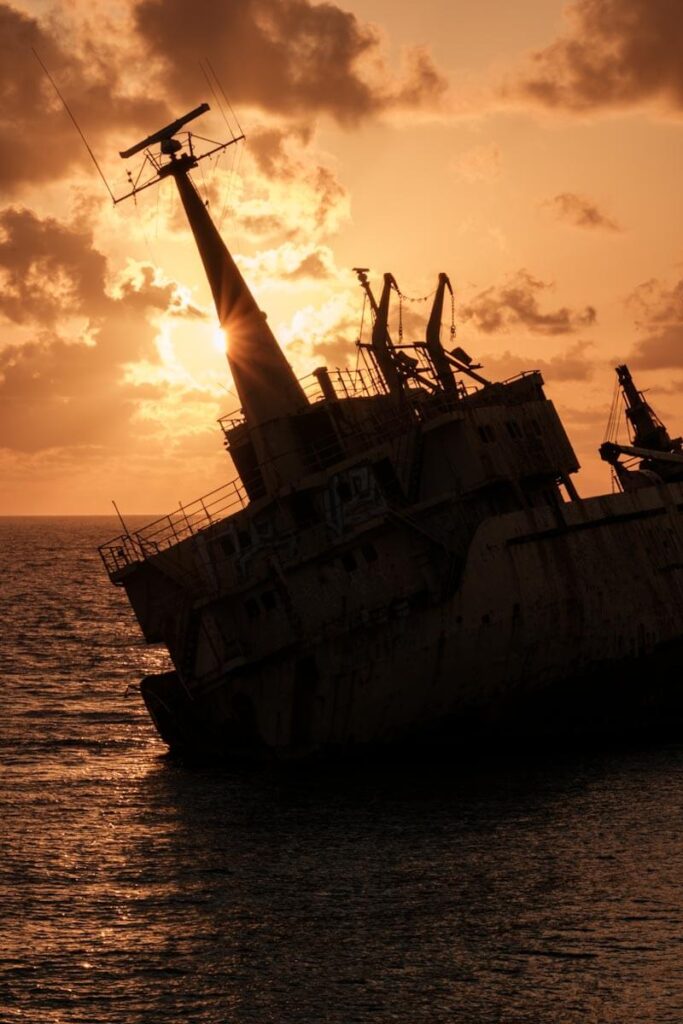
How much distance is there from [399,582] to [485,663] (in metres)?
2.79

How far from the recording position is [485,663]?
99.6 ft

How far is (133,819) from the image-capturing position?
92.2 ft

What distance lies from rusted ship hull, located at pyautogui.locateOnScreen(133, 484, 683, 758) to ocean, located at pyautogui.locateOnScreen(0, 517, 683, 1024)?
39.8 inches

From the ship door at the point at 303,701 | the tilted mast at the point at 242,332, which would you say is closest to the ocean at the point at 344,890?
the ship door at the point at 303,701

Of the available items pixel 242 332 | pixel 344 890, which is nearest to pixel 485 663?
pixel 344 890

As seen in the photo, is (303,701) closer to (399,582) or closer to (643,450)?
(399,582)

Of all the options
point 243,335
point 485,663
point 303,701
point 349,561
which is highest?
point 243,335

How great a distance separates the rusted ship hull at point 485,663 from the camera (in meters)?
30.1

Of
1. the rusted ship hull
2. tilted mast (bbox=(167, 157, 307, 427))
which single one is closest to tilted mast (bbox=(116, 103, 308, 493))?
tilted mast (bbox=(167, 157, 307, 427))

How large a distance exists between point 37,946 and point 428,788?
411 inches

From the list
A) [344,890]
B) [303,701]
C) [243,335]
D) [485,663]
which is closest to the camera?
[344,890]

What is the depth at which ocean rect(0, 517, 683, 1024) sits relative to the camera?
1777 cm

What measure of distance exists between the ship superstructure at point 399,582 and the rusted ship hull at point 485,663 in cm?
5

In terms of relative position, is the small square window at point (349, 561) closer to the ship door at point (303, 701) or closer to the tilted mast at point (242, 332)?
the ship door at point (303, 701)
